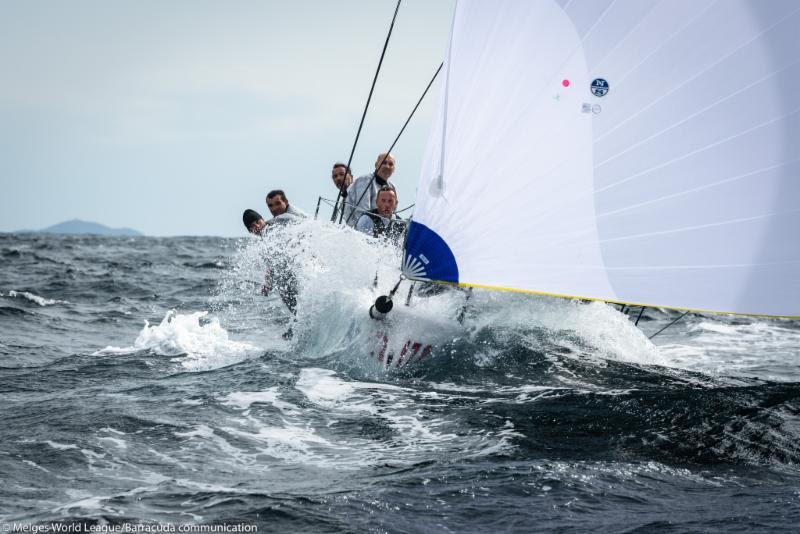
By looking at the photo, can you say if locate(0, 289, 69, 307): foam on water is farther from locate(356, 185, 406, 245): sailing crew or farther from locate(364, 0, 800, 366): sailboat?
locate(364, 0, 800, 366): sailboat

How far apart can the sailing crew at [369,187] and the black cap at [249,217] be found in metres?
1.00

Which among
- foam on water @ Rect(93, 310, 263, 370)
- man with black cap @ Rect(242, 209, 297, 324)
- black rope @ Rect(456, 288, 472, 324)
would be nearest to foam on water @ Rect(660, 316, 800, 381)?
black rope @ Rect(456, 288, 472, 324)

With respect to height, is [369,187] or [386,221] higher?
[369,187]

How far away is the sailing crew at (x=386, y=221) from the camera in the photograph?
8.17 m

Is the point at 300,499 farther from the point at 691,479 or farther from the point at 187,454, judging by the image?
the point at 691,479

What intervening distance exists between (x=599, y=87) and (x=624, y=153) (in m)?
0.51

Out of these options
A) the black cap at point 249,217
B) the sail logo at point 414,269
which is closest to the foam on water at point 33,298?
the black cap at point 249,217

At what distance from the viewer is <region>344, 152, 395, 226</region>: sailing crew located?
8.85m

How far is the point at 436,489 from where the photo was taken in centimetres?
420

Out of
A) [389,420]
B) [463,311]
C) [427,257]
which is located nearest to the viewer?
[389,420]

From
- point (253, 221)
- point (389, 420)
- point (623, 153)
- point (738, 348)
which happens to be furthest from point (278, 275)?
point (738, 348)

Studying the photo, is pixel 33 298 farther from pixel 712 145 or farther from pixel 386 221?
pixel 712 145

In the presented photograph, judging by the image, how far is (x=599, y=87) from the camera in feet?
19.4

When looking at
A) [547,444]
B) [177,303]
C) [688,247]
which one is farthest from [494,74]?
[177,303]
